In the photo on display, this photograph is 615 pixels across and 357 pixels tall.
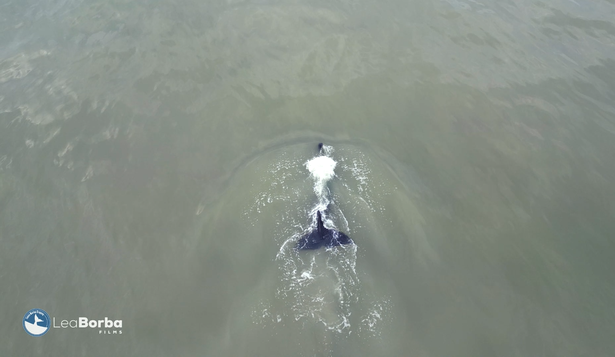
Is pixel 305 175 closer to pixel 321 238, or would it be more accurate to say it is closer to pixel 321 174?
pixel 321 174

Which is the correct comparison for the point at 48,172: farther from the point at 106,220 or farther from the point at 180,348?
the point at 180,348

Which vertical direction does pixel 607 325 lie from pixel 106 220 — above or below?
above

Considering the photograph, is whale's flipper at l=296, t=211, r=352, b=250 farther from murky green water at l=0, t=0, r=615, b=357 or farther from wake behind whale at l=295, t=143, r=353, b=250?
murky green water at l=0, t=0, r=615, b=357

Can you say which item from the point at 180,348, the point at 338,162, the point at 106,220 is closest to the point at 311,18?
the point at 338,162
